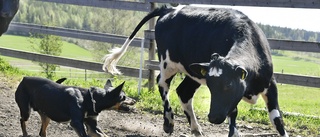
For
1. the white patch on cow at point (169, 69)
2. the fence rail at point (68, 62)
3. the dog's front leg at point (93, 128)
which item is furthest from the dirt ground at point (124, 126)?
the fence rail at point (68, 62)

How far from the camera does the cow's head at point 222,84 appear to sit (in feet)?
17.4

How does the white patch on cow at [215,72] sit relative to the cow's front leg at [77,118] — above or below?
above

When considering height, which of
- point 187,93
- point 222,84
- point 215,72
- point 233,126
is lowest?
point 187,93

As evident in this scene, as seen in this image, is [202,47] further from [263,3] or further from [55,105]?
[263,3]

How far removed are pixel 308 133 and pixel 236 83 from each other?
3.64 m

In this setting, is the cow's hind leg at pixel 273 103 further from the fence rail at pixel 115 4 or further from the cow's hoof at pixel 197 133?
the fence rail at pixel 115 4

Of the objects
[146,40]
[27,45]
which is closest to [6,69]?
[146,40]

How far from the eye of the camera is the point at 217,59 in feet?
17.8

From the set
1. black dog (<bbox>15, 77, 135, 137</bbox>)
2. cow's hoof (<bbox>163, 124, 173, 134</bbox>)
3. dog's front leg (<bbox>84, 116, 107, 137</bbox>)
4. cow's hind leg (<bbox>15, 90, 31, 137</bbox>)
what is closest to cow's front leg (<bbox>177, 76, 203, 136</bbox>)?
cow's hoof (<bbox>163, 124, 173, 134</bbox>)

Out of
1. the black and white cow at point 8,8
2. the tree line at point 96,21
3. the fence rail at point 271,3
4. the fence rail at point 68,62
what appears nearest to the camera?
the black and white cow at point 8,8

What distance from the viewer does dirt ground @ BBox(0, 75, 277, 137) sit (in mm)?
7691

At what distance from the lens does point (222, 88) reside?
5320mm

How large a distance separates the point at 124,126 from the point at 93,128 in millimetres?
1566

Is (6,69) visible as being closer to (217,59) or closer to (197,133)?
(197,133)
